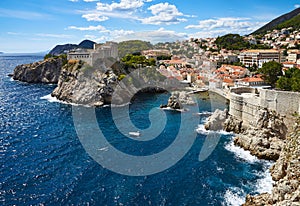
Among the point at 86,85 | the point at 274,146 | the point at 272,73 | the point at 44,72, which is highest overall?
the point at 44,72

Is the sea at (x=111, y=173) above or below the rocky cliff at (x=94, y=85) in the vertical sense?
below

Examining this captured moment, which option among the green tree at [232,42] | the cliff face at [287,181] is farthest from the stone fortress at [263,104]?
the green tree at [232,42]

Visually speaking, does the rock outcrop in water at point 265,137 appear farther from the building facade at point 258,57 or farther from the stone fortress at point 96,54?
the building facade at point 258,57

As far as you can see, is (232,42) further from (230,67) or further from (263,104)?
(263,104)

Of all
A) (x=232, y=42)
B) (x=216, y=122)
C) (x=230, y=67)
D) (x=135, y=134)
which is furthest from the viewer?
(x=232, y=42)

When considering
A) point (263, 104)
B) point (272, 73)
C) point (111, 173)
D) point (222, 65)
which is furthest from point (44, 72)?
point (263, 104)

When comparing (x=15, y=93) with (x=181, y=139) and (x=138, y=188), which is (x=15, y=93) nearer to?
(x=181, y=139)
